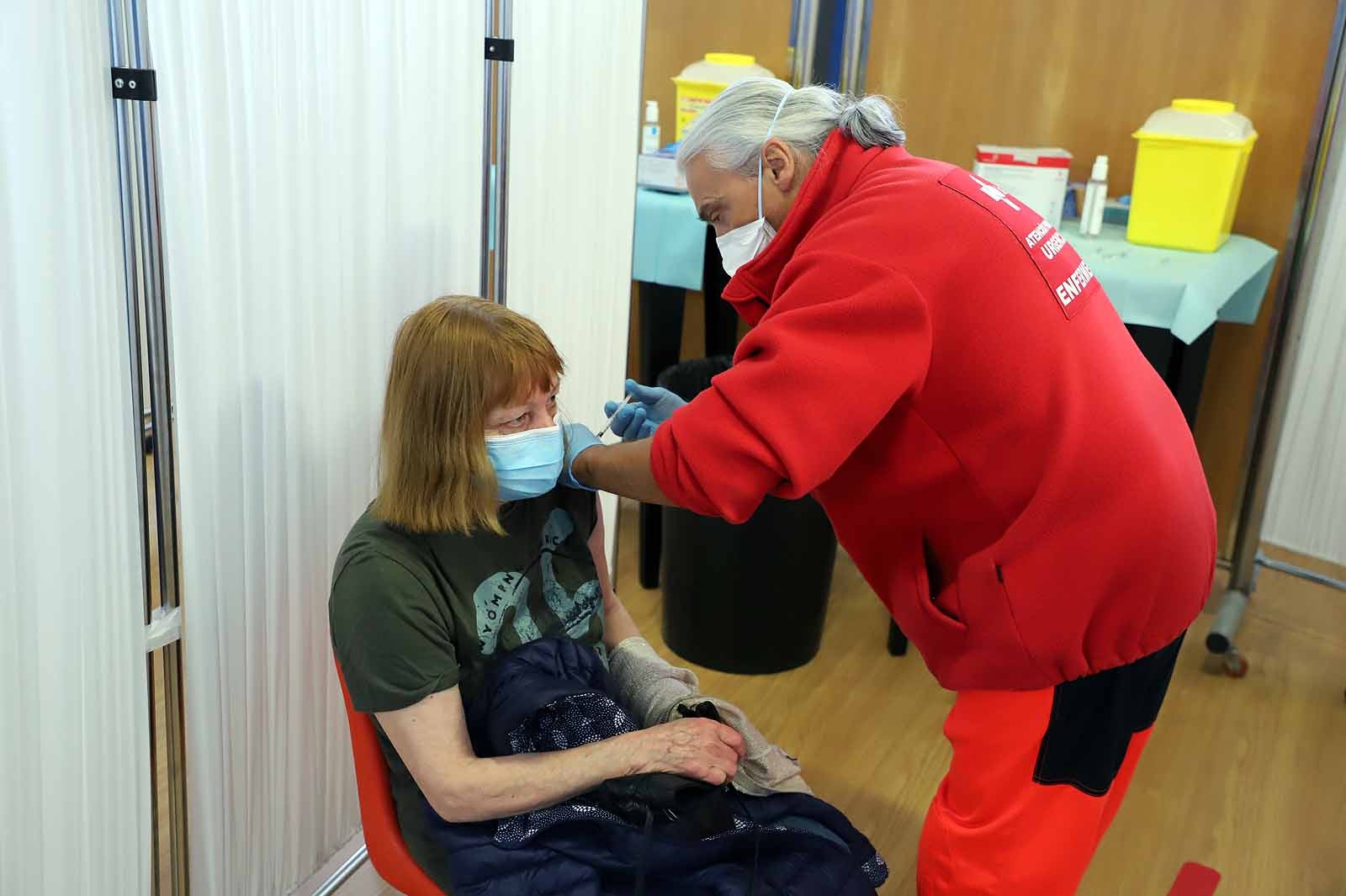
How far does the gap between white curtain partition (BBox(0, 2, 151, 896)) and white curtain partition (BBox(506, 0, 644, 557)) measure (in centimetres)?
76

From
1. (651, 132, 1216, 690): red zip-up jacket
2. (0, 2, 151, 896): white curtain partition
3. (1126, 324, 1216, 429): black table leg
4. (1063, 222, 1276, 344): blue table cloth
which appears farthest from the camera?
(1126, 324, 1216, 429): black table leg

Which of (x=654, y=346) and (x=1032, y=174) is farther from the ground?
(x=1032, y=174)

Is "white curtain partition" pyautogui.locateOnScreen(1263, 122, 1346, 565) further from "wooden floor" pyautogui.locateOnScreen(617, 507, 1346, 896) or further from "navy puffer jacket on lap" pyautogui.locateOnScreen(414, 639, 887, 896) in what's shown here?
"navy puffer jacket on lap" pyautogui.locateOnScreen(414, 639, 887, 896)

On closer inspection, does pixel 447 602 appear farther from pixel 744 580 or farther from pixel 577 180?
pixel 744 580

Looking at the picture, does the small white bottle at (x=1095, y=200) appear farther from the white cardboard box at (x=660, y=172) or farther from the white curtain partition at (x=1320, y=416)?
the white cardboard box at (x=660, y=172)

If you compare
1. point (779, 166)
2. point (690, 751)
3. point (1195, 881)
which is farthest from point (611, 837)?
point (1195, 881)

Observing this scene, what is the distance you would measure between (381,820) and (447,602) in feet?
0.99

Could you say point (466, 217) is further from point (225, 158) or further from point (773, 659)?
point (773, 659)

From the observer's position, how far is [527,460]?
138cm

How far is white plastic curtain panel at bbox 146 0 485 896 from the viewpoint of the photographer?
1229mm

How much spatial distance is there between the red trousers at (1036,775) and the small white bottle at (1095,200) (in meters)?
1.66

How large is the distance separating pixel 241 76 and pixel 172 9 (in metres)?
0.11

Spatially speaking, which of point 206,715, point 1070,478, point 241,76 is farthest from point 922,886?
point 241,76

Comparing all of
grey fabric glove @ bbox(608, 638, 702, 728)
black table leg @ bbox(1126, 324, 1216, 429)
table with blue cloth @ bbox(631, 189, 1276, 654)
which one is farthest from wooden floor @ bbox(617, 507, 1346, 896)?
grey fabric glove @ bbox(608, 638, 702, 728)
